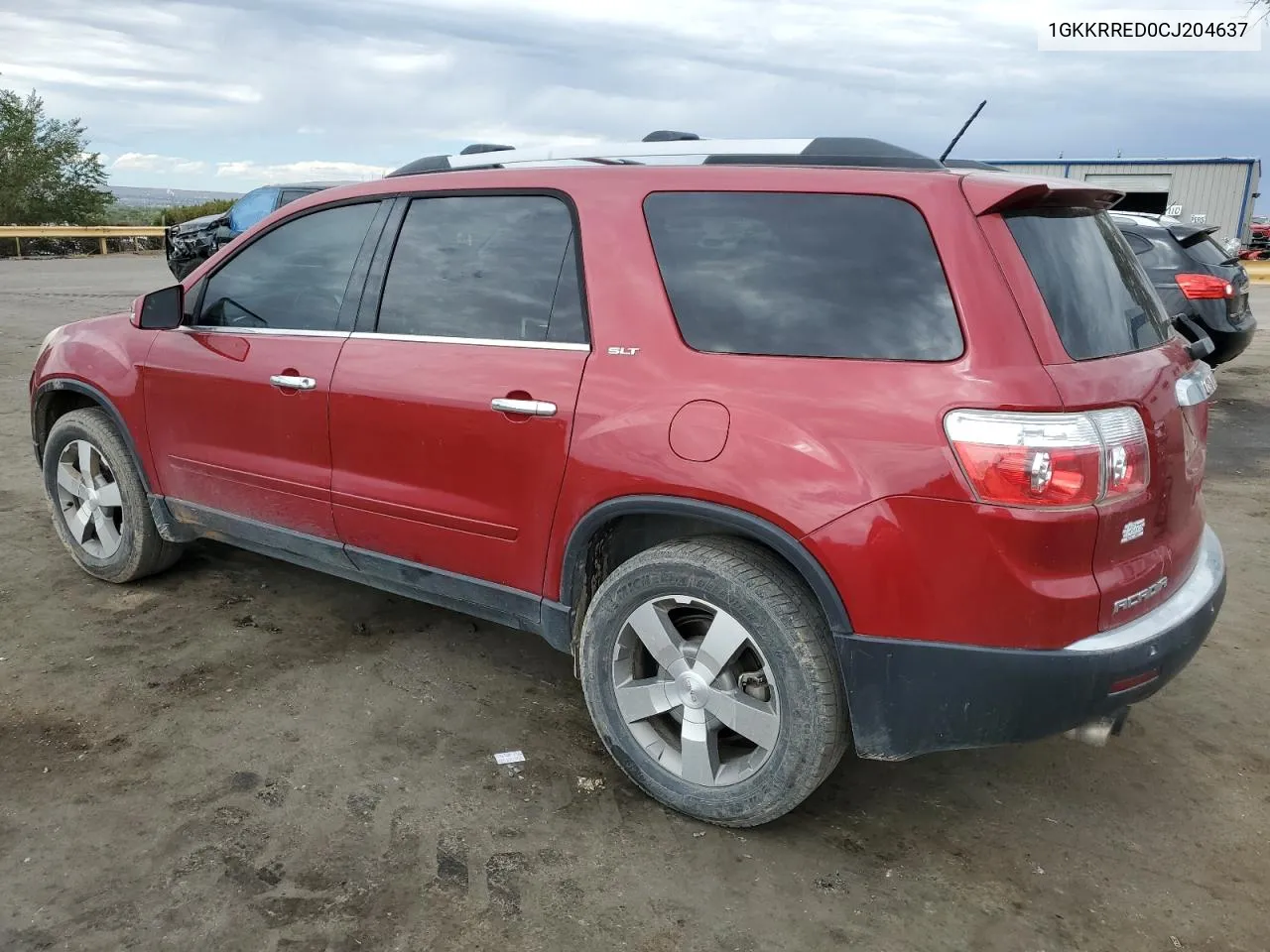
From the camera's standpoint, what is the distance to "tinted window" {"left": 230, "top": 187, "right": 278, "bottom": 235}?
50.8 feet

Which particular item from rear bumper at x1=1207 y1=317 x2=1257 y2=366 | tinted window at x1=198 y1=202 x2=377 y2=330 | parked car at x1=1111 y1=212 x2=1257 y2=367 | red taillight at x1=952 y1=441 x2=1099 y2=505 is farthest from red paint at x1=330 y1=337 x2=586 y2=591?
rear bumper at x1=1207 y1=317 x2=1257 y2=366

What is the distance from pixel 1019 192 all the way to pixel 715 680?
149 centimetres

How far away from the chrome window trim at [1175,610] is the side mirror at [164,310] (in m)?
3.49

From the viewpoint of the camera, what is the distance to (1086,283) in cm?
274

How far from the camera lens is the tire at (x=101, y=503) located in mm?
4453

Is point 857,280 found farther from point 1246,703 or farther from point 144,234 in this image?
point 144,234

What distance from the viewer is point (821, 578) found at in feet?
8.46

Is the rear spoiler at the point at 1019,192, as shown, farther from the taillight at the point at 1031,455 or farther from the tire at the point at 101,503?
the tire at the point at 101,503

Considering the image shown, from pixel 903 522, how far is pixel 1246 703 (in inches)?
85.1

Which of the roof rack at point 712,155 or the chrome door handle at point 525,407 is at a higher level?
the roof rack at point 712,155

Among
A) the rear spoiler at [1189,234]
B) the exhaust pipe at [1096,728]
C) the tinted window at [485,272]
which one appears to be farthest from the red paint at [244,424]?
the rear spoiler at [1189,234]

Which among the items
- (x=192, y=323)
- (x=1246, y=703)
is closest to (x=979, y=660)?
(x=1246, y=703)

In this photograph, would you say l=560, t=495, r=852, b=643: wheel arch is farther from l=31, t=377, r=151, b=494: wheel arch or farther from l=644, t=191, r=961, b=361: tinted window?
l=31, t=377, r=151, b=494: wheel arch

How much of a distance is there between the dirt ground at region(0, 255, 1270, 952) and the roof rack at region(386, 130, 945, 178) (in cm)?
186
